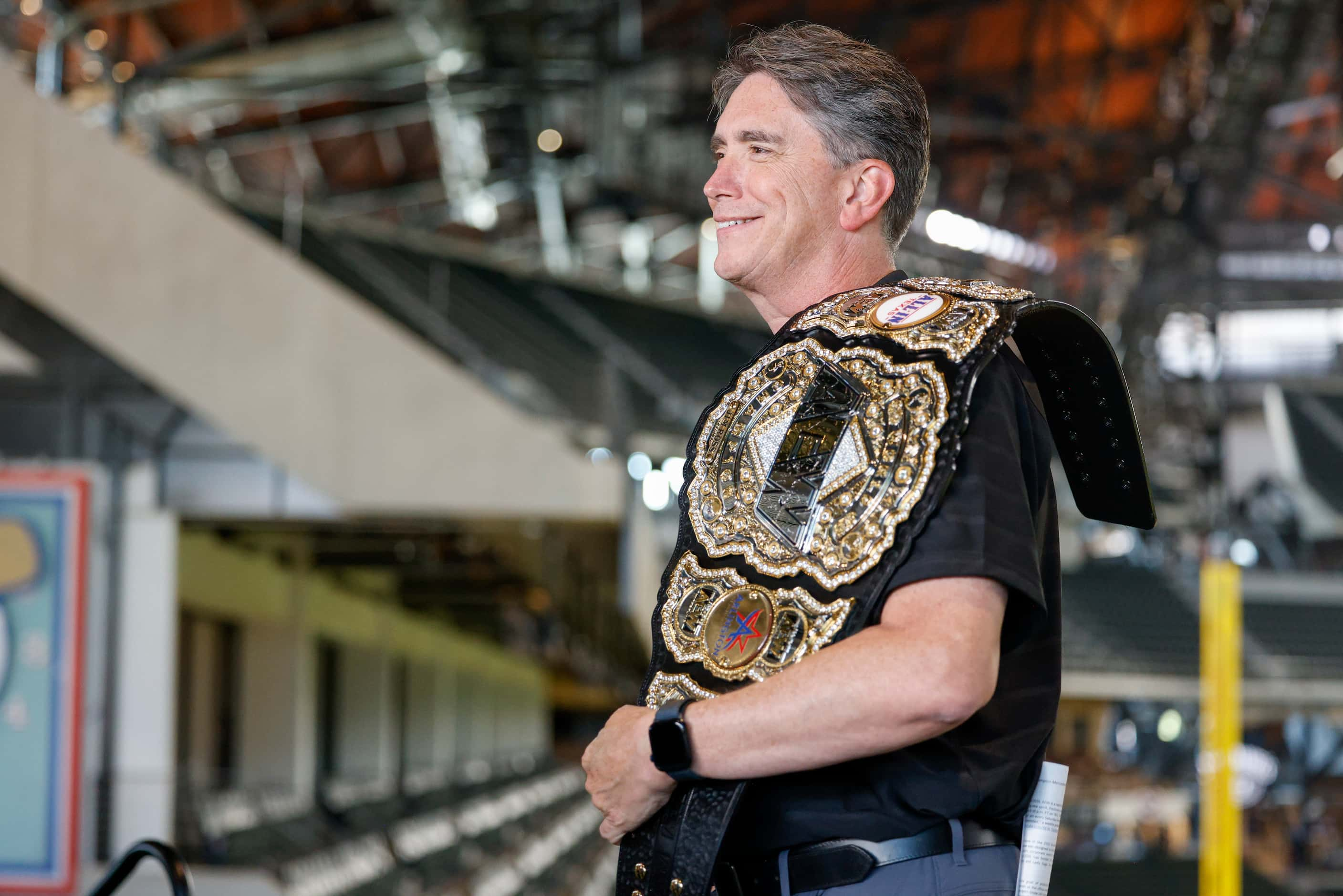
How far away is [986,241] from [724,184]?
21.5m

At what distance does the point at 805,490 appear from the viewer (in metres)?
1.54

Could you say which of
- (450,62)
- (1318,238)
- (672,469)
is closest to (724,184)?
(672,469)

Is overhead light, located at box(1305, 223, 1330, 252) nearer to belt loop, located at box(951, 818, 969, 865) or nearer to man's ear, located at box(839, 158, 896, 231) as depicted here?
man's ear, located at box(839, 158, 896, 231)

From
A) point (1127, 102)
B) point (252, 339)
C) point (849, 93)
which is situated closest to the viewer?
point (849, 93)

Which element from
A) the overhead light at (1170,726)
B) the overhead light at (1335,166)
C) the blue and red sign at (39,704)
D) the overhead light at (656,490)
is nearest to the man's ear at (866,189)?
the blue and red sign at (39,704)

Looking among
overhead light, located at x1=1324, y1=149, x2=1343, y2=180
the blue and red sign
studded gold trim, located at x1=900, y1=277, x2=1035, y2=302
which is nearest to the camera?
studded gold trim, located at x1=900, y1=277, x2=1035, y2=302

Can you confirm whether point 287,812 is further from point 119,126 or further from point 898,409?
point 898,409

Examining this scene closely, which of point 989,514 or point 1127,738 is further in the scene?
point 1127,738

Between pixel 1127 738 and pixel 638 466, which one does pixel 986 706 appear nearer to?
pixel 638 466

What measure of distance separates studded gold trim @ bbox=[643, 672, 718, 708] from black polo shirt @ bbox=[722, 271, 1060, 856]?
0.38 ft

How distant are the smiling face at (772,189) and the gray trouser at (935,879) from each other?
0.69 metres

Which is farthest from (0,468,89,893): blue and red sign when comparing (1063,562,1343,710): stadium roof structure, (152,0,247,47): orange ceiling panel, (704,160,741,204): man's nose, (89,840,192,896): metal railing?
(1063,562,1343,710): stadium roof structure

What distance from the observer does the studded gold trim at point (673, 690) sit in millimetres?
1533

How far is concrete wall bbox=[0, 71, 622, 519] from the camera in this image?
898 cm
